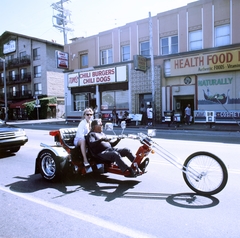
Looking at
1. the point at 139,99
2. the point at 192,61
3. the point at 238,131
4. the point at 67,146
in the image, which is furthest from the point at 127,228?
the point at 139,99

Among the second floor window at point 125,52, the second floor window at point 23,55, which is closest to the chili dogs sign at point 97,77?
the second floor window at point 125,52

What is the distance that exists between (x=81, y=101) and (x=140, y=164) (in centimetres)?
2452

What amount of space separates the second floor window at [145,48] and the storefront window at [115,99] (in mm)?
3966

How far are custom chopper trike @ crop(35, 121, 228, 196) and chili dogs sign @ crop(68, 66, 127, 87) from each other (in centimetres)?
1869

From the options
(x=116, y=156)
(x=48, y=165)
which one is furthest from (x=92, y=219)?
(x=48, y=165)

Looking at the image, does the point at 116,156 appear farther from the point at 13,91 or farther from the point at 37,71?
the point at 13,91

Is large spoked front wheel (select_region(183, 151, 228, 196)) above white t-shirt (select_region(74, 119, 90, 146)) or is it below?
below

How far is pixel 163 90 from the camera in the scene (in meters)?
21.7

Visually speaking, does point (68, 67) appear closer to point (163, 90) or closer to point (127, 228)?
point (163, 90)

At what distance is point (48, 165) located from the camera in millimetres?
5523

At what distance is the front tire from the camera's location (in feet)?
17.1

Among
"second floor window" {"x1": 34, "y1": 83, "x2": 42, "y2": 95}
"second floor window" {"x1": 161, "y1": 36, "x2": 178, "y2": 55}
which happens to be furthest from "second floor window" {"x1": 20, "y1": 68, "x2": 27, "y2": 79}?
"second floor window" {"x1": 161, "y1": 36, "x2": 178, "y2": 55}

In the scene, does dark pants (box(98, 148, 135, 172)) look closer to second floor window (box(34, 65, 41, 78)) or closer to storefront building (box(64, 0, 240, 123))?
storefront building (box(64, 0, 240, 123))

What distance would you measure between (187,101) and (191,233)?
19.5 meters
